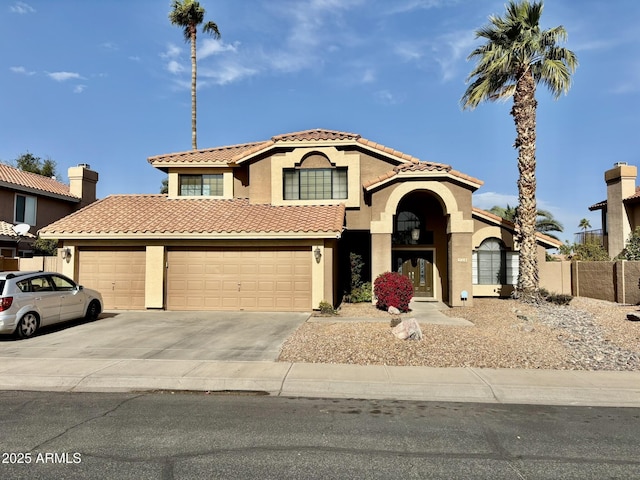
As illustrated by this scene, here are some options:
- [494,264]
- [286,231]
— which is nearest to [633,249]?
[494,264]

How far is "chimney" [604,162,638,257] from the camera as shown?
25.1 meters

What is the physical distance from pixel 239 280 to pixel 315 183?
5.51 meters

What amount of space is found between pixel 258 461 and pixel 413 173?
14069 mm

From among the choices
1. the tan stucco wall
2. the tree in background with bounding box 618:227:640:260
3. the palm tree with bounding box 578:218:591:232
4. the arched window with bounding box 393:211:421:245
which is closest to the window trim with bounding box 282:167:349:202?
the arched window with bounding box 393:211:421:245

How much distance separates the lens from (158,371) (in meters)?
7.71

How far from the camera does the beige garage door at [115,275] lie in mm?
15945

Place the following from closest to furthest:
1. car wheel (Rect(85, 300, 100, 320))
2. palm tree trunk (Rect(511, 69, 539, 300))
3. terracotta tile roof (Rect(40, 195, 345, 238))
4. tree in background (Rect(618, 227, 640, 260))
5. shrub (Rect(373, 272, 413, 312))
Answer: car wheel (Rect(85, 300, 100, 320)), shrub (Rect(373, 272, 413, 312)), terracotta tile roof (Rect(40, 195, 345, 238)), palm tree trunk (Rect(511, 69, 539, 300)), tree in background (Rect(618, 227, 640, 260))

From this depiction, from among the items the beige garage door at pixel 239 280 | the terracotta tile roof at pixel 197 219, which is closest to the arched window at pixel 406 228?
the terracotta tile roof at pixel 197 219

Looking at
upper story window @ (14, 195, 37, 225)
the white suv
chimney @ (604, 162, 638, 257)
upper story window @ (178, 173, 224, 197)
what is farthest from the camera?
upper story window @ (14, 195, 37, 225)

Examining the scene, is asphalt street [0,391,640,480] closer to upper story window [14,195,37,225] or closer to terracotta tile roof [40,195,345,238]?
terracotta tile roof [40,195,345,238]

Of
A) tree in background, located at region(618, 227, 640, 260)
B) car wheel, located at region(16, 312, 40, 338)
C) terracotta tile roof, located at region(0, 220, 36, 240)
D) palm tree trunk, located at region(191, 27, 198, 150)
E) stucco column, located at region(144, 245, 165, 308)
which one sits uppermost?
palm tree trunk, located at region(191, 27, 198, 150)

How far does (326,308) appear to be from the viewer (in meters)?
14.6

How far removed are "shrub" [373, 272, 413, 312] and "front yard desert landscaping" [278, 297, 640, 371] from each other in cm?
162

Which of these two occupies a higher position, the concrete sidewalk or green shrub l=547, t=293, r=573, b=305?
green shrub l=547, t=293, r=573, b=305
